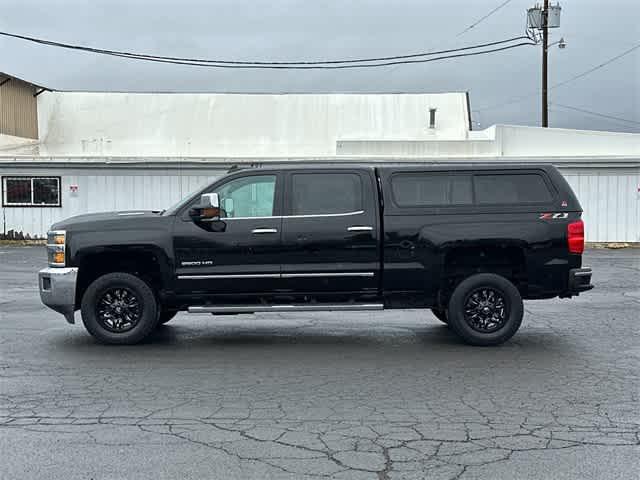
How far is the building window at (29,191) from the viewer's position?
26.1 m

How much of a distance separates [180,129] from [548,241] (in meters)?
24.4

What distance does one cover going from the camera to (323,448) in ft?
16.8

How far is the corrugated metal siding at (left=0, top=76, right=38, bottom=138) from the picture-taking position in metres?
30.2

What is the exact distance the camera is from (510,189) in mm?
8836

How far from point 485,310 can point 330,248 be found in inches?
75.2

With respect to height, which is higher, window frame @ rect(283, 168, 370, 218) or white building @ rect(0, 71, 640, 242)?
white building @ rect(0, 71, 640, 242)

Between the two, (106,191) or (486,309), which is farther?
(106,191)

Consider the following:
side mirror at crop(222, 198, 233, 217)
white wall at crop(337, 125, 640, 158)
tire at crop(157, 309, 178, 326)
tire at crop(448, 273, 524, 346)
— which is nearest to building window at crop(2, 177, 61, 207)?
white wall at crop(337, 125, 640, 158)

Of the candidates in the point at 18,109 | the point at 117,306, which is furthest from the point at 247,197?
the point at 18,109

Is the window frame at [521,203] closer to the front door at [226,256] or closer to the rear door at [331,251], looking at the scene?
the rear door at [331,251]

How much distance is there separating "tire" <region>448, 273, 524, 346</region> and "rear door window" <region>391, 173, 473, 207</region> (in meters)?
0.95

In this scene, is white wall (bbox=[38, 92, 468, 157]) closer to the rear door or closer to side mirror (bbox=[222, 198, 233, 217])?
side mirror (bbox=[222, 198, 233, 217])

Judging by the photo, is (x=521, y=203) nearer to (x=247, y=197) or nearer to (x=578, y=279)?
(x=578, y=279)

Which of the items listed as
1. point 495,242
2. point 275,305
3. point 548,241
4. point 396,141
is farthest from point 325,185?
point 396,141
